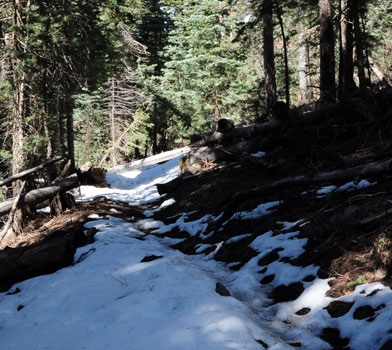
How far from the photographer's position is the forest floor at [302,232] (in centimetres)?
329

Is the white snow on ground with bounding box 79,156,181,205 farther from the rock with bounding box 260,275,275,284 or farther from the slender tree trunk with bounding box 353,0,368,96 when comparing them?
the rock with bounding box 260,275,275,284

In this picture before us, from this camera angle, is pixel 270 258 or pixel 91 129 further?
pixel 91 129

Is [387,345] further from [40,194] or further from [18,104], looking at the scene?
[18,104]

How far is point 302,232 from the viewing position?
4.97m

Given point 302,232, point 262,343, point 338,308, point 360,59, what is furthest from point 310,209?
point 360,59

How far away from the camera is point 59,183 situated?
994 cm

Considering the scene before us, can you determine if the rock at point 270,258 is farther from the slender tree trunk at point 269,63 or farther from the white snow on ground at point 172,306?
Result: the slender tree trunk at point 269,63

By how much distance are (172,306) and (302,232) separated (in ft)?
7.15

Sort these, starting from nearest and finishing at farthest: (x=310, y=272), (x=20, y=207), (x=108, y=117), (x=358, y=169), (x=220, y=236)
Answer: (x=310, y=272) < (x=358, y=169) < (x=220, y=236) < (x=20, y=207) < (x=108, y=117)

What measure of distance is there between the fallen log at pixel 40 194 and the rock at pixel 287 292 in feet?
23.4

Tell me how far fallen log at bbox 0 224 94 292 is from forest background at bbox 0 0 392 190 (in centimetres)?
416

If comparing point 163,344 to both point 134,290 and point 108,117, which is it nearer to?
point 134,290

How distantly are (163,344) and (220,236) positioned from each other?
3465 millimetres

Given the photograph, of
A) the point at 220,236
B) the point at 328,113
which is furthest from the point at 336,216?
the point at 328,113
